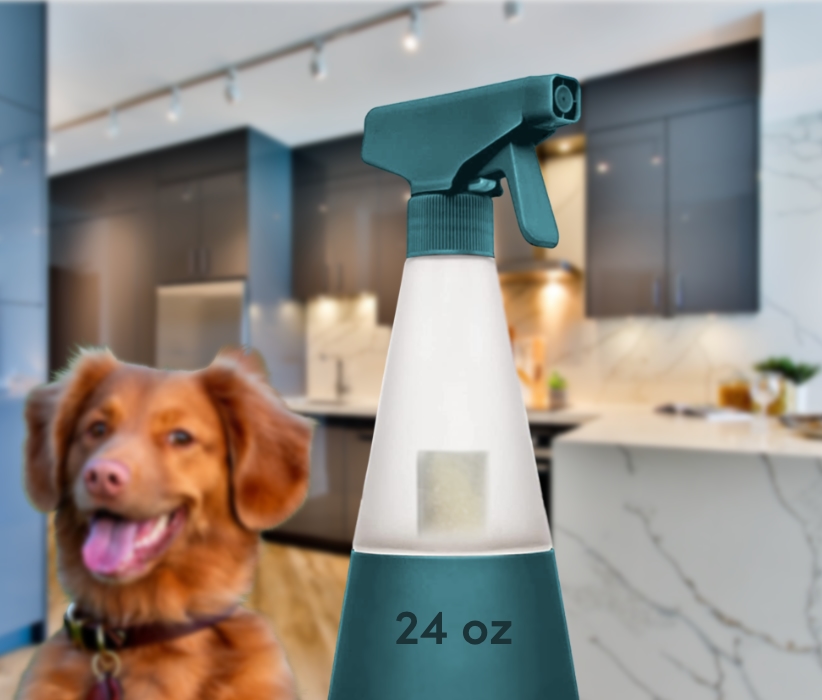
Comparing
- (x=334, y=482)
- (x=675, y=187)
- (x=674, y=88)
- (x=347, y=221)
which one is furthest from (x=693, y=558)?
(x=674, y=88)

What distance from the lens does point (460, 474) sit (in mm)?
167

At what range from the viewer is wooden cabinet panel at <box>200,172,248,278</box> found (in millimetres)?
1089

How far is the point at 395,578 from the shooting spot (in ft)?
0.57

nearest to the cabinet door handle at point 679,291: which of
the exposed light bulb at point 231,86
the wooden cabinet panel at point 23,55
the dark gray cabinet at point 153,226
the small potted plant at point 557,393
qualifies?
the small potted plant at point 557,393

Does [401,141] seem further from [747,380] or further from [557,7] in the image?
[747,380]

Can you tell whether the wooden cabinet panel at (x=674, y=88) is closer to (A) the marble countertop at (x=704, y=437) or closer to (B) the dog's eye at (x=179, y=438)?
(A) the marble countertop at (x=704, y=437)

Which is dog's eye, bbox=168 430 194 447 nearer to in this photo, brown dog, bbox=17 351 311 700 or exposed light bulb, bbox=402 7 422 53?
brown dog, bbox=17 351 311 700

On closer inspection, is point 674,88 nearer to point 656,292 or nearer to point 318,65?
point 656,292

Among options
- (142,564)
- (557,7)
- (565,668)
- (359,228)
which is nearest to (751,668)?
(565,668)

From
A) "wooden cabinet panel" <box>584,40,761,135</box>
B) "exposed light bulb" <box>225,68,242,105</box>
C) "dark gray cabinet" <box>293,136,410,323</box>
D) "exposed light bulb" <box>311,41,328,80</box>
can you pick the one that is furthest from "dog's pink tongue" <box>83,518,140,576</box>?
"wooden cabinet panel" <box>584,40,761,135</box>

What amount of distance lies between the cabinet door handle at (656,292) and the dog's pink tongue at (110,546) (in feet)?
7.66

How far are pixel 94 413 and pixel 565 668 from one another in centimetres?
17

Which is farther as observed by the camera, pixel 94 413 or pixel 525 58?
pixel 525 58

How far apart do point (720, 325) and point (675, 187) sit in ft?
1.88
